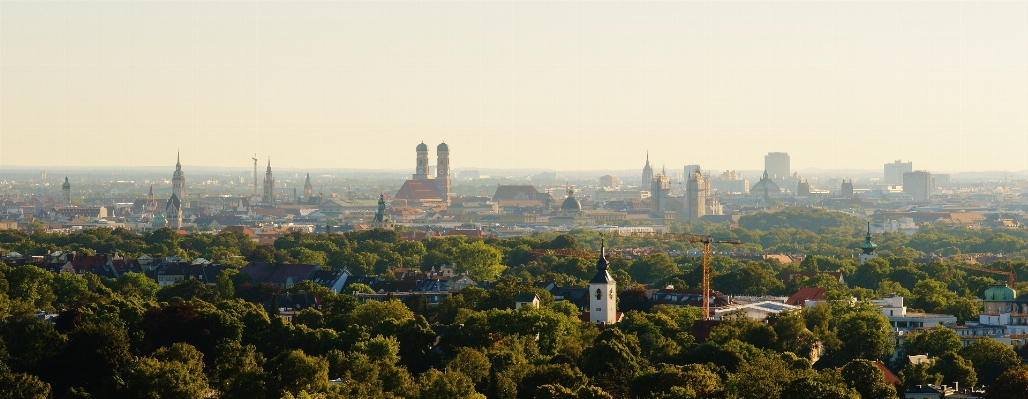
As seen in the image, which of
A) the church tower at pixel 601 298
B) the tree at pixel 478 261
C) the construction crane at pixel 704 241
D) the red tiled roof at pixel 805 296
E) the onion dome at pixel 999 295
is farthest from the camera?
the tree at pixel 478 261

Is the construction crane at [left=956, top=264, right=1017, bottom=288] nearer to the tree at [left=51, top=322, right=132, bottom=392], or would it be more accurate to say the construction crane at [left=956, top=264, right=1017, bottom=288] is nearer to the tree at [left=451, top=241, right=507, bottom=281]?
the tree at [left=451, top=241, right=507, bottom=281]

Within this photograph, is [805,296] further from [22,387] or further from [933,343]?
[22,387]

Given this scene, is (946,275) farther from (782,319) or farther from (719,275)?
(782,319)

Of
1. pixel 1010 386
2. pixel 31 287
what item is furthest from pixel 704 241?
pixel 1010 386

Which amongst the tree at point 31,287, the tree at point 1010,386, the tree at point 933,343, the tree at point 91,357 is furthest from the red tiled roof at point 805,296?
the tree at point 91,357

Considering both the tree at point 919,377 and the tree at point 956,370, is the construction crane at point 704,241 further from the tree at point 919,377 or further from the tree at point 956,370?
the tree at point 919,377

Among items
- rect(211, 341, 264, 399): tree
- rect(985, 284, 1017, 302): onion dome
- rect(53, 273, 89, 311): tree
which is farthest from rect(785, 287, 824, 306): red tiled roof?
rect(211, 341, 264, 399): tree

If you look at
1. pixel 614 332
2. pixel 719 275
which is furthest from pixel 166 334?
pixel 719 275
